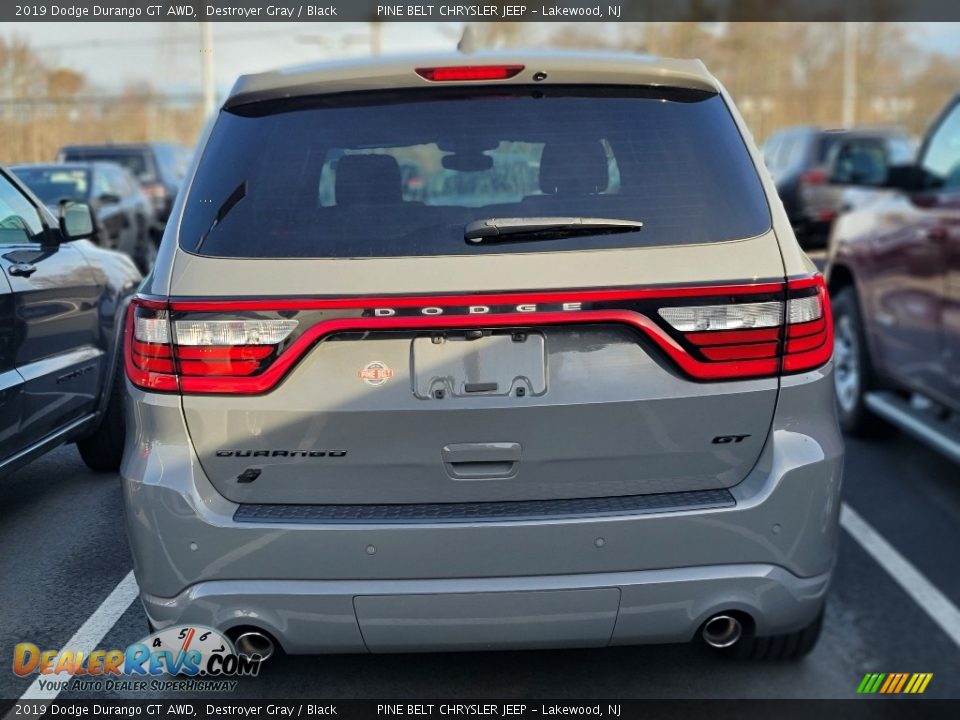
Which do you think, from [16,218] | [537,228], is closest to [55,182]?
[16,218]

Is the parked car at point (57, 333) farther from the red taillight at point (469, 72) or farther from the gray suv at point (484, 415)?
the red taillight at point (469, 72)

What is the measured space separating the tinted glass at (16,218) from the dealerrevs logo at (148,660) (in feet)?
6.45

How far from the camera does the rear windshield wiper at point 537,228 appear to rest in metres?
2.79

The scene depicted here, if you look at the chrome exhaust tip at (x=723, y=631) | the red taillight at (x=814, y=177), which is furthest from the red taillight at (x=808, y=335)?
the red taillight at (x=814, y=177)

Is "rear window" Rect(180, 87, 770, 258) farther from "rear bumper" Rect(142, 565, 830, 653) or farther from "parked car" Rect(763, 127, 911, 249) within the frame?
"parked car" Rect(763, 127, 911, 249)

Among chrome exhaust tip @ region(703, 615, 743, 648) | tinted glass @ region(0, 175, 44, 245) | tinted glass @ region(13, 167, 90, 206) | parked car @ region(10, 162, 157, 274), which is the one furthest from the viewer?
parked car @ region(10, 162, 157, 274)

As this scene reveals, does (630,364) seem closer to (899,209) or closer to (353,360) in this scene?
(353,360)

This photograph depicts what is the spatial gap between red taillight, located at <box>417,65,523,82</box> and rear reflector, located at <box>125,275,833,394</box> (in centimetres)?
72

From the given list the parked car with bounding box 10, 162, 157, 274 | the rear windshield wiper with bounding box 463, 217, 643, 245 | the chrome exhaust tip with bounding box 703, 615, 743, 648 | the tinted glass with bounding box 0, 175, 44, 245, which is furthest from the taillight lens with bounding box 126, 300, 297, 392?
the parked car with bounding box 10, 162, 157, 274

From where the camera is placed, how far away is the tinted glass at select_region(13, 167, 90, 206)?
12383mm

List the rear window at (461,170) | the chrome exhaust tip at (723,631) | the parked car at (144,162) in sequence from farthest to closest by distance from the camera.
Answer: the parked car at (144,162) → the chrome exhaust tip at (723,631) → the rear window at (461,170)

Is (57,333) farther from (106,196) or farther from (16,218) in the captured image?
(106,196)

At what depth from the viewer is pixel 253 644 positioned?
9.71 feet

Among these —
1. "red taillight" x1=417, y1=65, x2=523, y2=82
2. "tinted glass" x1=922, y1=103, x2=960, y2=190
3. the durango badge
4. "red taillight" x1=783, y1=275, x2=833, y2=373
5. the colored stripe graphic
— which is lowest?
the colored stripe graphic
